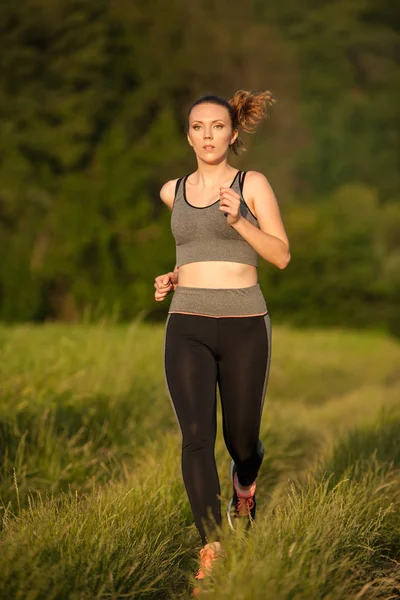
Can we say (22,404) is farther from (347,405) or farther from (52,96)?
(52,96)

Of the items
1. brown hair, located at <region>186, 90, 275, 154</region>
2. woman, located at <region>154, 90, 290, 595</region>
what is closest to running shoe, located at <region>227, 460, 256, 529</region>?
woman, located at <region>154, 90, 290, 595</region>

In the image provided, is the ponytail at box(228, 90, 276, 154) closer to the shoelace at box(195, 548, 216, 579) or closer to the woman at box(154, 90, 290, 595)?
the woman at box(154, 90, 290, 595)

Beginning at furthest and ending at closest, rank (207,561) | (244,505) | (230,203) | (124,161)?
(124,161), (244,505), (230,203), (207,561)

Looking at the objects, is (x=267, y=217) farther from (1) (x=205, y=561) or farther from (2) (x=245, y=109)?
(1) (x=205, y=561)

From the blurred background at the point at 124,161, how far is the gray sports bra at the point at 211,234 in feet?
64.7

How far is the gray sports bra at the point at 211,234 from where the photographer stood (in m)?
4.62

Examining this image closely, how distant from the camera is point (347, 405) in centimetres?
1194

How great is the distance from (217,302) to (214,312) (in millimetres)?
48

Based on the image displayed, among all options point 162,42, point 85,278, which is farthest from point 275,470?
point 162,42

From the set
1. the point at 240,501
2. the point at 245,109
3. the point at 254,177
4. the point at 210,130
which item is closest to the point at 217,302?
the point at 254,177

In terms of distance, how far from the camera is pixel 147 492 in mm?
5387

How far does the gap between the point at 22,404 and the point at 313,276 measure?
20.0 m

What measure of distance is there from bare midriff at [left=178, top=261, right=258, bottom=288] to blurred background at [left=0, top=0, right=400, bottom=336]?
19.7 m

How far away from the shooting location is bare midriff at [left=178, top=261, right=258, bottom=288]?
4.64 metres
